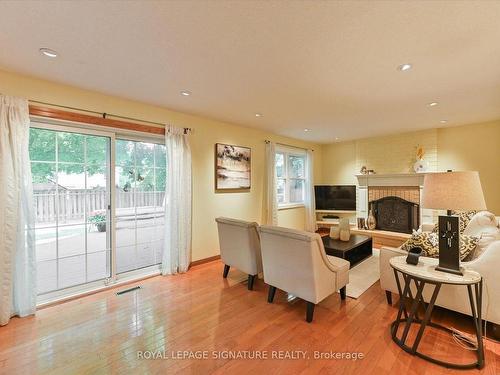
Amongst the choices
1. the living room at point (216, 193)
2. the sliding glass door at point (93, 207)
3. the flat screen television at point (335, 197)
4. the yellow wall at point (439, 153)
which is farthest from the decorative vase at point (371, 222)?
the sliding glass door at point (93, 207)

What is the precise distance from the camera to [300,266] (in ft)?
7.61

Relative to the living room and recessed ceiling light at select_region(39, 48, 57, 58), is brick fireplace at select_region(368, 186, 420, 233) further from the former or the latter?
recessed ceiling light at select_region(39, 48, 57, 58)

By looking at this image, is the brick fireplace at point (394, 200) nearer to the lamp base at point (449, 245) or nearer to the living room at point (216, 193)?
the living room at point (216, 193)

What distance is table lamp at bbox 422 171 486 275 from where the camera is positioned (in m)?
1.77

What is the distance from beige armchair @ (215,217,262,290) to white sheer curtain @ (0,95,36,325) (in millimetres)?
2039

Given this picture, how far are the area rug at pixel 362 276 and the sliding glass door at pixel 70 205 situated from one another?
3.12 meters

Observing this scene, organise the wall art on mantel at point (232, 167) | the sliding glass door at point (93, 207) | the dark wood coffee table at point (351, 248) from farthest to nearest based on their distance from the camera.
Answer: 1. the wall art on mantel at point (232, 167)
2. the dark wood coffee table at point (351, 248)
3. the sliding glass door at point (93, 207)

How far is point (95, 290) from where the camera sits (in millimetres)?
2979

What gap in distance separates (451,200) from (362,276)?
1.97 meters

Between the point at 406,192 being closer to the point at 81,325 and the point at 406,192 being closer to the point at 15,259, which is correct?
the point at 81,325

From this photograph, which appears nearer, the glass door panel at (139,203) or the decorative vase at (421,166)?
the glass door panel at (139,203)

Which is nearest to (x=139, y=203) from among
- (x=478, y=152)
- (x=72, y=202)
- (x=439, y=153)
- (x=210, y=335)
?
(x=72, y=202)

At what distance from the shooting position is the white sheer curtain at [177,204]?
11.5ft

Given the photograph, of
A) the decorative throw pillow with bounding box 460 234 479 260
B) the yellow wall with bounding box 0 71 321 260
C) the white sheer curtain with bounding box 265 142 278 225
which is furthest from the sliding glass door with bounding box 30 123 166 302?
the decorative throw pillow with bounding box 460 234 479 260
